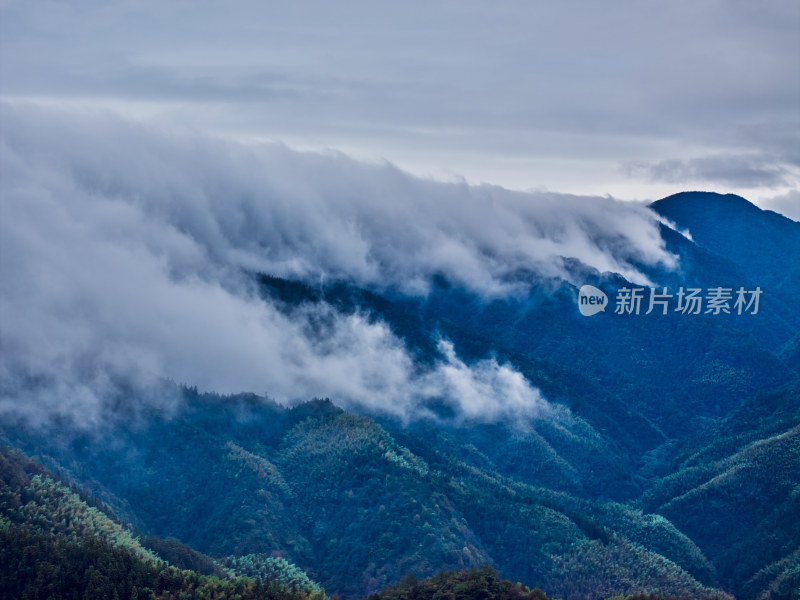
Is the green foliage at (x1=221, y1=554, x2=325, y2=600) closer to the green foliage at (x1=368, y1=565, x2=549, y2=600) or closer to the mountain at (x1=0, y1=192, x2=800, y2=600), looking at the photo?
the mountain at (x1=0, y1=192, x2=800, y2=600)

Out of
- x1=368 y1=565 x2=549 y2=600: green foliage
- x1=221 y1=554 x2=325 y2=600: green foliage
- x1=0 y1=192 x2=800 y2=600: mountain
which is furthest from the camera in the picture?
x1=0 y1=192 x2=800 y2=600: mountain

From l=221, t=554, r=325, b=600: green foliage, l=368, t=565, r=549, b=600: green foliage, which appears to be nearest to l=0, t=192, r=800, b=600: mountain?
l=221, t=554, r=325, b=600: green foliage

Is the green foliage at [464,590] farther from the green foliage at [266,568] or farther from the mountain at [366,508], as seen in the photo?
the green foliage at [266,568]

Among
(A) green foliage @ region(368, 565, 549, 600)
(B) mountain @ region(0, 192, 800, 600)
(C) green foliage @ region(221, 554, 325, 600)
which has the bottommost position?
(C) green foliage @ region(221, 554, 325, 600)

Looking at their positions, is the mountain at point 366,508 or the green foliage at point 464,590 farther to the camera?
the mountain at point 366,508

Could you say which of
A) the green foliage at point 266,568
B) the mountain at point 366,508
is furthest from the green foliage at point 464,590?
the green foliage at point 266,568

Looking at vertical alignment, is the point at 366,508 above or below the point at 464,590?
below

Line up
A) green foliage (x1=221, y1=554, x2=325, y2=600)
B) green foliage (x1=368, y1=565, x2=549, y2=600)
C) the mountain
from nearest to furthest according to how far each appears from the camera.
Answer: green foliage (x1=368, y1=565, x2=549, y2=600) < green foliage (x1=221, y1=554, x2=325, y2=600) < the mountain

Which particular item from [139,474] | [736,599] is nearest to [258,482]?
[139,474]

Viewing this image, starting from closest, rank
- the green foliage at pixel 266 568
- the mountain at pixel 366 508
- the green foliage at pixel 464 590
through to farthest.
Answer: the green foliage at pixel 464 590
the green foliage at pixel 266 568
the mountain at pixel 366 508

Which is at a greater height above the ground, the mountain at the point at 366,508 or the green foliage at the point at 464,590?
the green foliage at the point at 464,590

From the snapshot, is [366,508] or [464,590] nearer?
[464,590]

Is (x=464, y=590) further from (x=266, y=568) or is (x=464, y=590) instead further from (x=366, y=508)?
(x=366, y=508)

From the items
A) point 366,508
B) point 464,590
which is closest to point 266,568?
point 366,508
